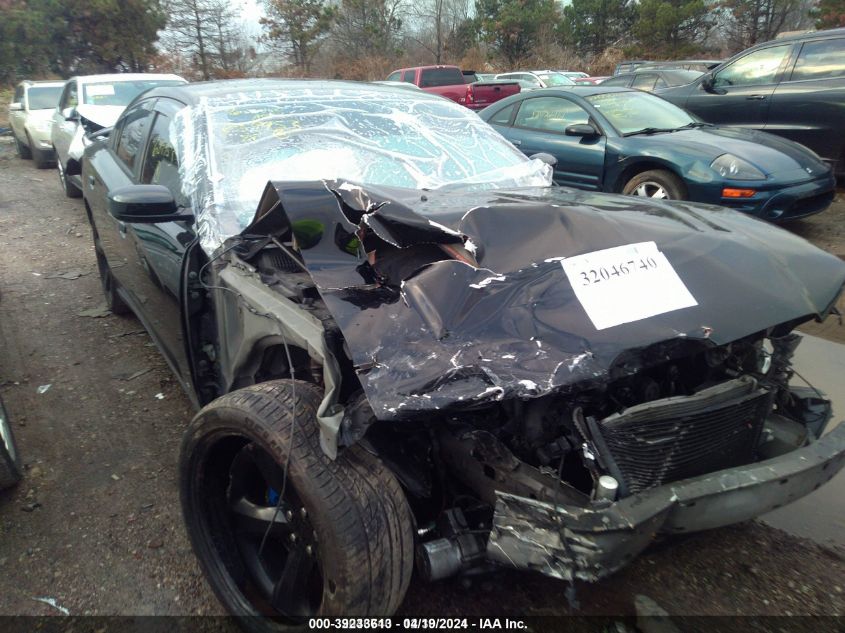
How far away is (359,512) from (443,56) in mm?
37468

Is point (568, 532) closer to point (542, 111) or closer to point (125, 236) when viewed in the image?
point (125, 236)

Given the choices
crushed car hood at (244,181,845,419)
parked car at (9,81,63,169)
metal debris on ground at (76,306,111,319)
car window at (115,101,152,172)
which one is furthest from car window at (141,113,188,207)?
parked car at (9,81,63,169)

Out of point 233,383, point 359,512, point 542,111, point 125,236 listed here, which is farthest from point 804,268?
point 542,111

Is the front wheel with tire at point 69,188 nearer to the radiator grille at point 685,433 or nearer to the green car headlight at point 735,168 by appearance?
the green car headlight at point 735,168

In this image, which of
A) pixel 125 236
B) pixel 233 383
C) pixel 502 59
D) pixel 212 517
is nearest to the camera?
pixel 212 517

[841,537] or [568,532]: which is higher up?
[568,532]

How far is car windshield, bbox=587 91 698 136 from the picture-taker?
20.8ft

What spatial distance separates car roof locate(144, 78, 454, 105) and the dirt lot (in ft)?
5.51

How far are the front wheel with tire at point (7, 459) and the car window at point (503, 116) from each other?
20.6 feet

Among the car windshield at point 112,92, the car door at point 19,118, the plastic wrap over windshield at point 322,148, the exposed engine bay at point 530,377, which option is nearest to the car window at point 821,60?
the plastic wrap over windshield at point 322,148

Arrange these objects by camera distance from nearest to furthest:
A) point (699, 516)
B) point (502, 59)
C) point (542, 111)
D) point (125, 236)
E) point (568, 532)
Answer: point (568, 532) → point (699, 516) → point (125, 236) → point (542, 111) → point (502, 59)

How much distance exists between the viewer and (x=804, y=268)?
2064 millimetres

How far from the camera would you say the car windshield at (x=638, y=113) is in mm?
6336

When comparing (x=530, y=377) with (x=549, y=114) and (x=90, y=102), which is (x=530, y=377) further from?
(x=90, y=102)
